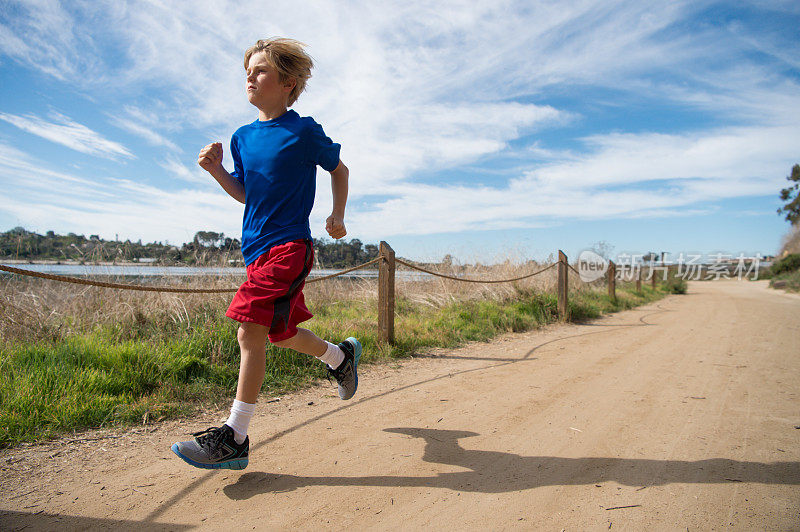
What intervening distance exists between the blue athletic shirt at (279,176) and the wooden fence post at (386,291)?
285 centimetres

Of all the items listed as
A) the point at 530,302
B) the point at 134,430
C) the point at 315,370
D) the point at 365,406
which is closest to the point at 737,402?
the point at 365,406

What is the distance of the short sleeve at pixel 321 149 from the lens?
6.91 feet

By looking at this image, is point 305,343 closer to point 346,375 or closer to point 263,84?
point 346,375

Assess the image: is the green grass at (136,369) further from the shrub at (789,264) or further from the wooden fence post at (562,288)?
the shrub at (789,264)

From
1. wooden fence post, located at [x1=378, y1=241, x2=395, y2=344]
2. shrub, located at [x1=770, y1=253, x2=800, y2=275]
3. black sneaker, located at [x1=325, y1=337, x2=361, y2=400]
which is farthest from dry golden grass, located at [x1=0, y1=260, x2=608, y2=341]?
shrub, located at [x1=770, y1=253, x2=800, y2=275]

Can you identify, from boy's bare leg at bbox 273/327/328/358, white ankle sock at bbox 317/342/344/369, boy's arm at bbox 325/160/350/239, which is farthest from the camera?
white ankle sock at bbox 317/342/344/369

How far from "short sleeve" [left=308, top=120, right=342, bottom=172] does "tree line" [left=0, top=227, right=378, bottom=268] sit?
7.63 ft

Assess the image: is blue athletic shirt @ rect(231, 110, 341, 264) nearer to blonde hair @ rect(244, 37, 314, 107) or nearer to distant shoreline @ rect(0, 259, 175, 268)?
blonde hair @ rect(244, 37, 314, 107)

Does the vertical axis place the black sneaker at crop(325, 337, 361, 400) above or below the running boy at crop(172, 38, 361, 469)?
below

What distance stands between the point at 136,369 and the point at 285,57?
2.47 metres

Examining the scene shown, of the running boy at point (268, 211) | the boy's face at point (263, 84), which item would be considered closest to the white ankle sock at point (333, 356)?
the running boy at point (268, 211)

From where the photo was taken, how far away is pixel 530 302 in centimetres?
845

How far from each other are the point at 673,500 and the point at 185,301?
4.70m

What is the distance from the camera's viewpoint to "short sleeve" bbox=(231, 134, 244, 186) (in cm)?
225
